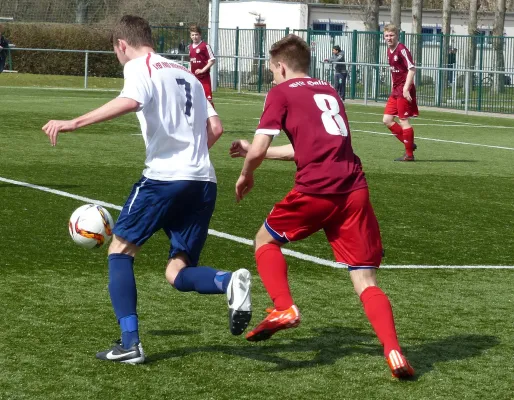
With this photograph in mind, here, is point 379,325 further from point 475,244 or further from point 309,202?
point 475,244

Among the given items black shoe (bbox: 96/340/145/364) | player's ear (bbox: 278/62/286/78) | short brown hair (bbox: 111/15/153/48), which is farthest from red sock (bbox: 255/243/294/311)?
short brown hair (bbox: 111/15/153/48)

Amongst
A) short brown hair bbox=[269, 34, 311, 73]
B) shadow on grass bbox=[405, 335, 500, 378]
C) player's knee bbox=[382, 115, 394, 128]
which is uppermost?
short brown hair bbox=[269, 34, 311, 73]

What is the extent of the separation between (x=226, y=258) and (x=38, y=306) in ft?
7.01

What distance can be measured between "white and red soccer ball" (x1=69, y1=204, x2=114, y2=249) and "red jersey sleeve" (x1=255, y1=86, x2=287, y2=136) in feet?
3.72

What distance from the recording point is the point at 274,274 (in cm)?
575

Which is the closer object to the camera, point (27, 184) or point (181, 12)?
point (27, 184)

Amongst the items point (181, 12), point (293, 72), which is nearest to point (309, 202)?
point (293, 72)

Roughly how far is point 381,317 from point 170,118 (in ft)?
4.66

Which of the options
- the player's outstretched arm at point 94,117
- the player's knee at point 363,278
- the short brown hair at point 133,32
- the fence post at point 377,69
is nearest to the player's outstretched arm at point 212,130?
the short brown hair at point 133,32

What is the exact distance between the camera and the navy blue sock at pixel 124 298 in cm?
552

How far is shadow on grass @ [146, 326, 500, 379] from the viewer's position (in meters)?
5.76

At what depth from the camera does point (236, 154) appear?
6.16 meters

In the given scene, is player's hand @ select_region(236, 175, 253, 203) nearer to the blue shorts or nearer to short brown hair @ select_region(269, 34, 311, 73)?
the blue shorts

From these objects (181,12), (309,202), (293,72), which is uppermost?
(181,12)
